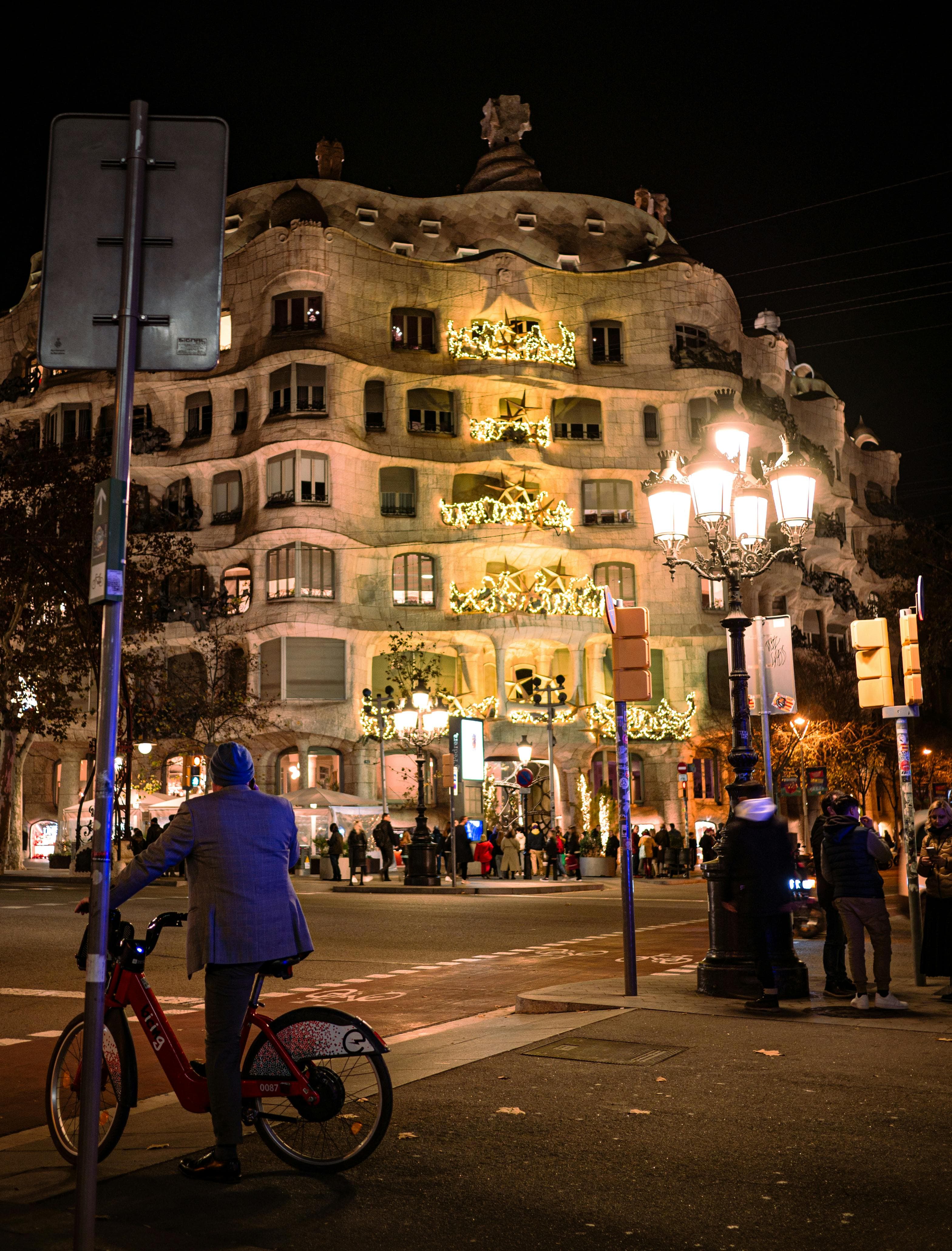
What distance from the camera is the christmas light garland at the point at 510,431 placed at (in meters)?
50.0

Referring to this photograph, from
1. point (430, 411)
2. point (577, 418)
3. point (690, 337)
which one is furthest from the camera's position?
point (690, 337)

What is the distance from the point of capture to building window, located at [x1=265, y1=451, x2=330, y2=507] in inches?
1891

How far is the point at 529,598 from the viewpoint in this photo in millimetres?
48031

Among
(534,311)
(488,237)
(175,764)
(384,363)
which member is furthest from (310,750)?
(488,237)

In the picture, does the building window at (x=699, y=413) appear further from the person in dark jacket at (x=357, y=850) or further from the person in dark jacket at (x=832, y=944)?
the person in dark jacket at (x=832, y=944)

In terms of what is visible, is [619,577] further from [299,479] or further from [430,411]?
[299,479]

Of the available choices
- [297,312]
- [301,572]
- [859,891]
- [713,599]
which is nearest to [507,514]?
[301,572]

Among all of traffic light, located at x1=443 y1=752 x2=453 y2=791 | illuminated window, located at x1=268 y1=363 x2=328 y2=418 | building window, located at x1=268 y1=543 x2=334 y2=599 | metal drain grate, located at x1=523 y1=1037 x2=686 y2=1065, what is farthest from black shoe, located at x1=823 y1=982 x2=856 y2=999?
illuminated window, located at x1=268 y1=363 x2=328 y2=418

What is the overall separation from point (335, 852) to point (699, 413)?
26821 mm

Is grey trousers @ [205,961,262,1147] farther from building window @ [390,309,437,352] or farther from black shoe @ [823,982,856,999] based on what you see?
building window @ [390,309,437,352]

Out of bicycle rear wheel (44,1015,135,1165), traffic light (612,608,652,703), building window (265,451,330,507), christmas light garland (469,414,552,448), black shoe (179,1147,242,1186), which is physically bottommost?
black shoe (179,1147,242,1186)

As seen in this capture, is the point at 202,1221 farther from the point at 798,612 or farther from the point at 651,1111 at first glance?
the point at 798,612

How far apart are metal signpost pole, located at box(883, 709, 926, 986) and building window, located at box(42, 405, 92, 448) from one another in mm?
44518

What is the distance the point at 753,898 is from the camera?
9.42m
